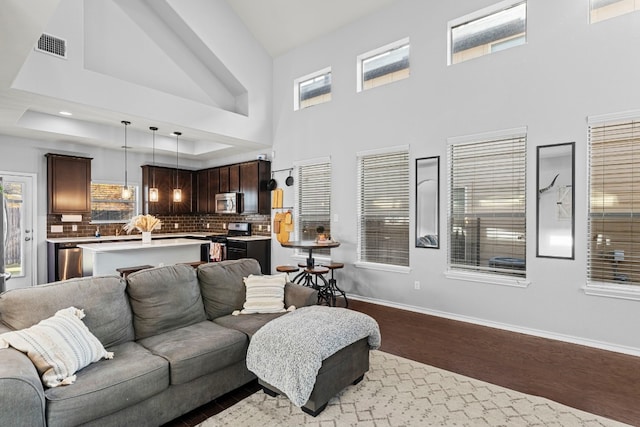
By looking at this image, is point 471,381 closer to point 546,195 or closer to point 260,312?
point 260,312

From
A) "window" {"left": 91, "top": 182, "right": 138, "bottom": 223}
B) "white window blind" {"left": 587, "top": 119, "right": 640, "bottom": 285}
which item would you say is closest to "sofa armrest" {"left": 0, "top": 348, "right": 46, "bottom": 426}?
"white window blind" {"left": 587, "top": 119, "right": 640, "bottom": 285}

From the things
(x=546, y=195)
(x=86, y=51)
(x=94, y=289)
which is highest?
(x=86, y=51)

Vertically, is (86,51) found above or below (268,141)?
above

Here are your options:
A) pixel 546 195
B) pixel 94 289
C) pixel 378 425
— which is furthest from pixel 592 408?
pixel 94 289

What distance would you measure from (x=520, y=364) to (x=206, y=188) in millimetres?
7131

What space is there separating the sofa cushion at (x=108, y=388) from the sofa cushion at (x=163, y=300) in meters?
0.33

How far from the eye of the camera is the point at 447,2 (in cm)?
446

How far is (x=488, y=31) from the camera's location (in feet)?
13.9

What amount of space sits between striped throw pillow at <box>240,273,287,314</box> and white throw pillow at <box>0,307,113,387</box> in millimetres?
1237

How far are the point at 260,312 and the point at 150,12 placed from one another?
547 cm

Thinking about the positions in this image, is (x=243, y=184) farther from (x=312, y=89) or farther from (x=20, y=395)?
(x=20, y=395)

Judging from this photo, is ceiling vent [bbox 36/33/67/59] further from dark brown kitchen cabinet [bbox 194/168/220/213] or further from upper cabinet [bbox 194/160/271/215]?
dark brown kitchen cabinet [bbox 194/168/220/213]

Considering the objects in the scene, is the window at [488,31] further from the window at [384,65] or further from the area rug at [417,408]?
the area rug at [417,408]

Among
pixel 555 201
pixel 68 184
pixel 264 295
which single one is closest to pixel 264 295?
pixel 264 295
